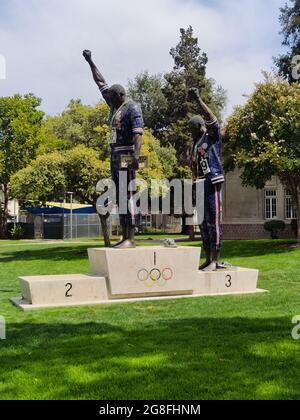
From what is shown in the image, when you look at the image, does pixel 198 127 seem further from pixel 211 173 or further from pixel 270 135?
pixel 270 135

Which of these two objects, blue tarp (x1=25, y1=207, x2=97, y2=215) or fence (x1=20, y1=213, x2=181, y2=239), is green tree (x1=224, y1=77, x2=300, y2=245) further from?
blue tarp (x1=25, y1=207, x2=97, y2=215)

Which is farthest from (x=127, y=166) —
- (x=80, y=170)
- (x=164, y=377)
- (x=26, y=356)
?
A: (x=80, y=170)

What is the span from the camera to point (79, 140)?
44.0 meters

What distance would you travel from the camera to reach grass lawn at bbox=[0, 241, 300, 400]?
4.59m

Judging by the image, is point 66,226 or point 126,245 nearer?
point 126,245

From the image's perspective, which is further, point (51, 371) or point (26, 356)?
point (26, 356)

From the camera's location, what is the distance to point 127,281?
31.6 ft

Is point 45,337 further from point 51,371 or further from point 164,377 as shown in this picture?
point 164,377

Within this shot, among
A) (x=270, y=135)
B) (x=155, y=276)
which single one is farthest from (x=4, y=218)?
(x=155, y=276)

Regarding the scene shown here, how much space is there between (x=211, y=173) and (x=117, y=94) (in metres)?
2.27

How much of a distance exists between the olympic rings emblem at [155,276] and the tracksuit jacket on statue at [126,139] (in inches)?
37.4

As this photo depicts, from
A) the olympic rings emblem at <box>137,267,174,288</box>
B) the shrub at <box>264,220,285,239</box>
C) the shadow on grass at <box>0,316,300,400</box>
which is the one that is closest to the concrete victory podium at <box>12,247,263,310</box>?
the olympic rings emblem at <box>137,267,174,288</box>

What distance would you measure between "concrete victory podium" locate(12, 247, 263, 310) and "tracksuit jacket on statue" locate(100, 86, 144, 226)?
860mm

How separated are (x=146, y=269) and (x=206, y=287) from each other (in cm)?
136
